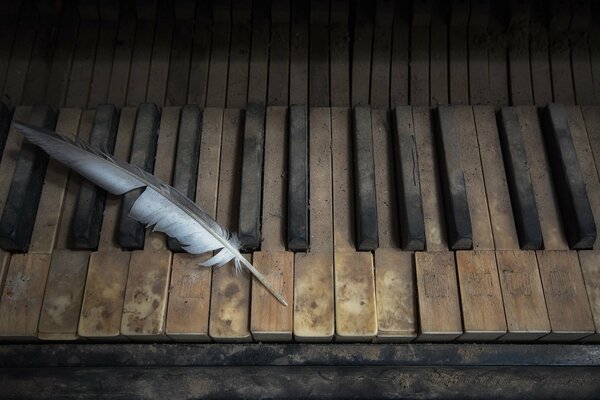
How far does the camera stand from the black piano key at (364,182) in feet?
6.16

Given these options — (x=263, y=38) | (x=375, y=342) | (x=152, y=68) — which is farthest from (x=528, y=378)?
(x=152, y=68)

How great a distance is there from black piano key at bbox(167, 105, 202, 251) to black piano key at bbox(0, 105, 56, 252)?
0.49 m

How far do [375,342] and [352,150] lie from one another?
2.23 feet

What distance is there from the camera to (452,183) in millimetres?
1955

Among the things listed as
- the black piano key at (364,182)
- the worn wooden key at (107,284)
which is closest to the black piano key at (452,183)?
the black piano key at (364,182)

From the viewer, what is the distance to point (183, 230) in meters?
1.86

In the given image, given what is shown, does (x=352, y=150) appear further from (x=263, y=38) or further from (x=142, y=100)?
(x=142, y=100)

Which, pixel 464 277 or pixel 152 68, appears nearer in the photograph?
pixel 464 277

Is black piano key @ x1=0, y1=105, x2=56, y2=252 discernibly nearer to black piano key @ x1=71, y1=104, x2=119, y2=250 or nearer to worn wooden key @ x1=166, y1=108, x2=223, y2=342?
black piano key @ x1=71, y1=104, x2=119, y2=250

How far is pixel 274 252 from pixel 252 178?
0.28 meters

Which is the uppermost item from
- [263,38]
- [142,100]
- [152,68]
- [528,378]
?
[263,38]

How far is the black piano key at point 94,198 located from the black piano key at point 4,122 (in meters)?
0.32

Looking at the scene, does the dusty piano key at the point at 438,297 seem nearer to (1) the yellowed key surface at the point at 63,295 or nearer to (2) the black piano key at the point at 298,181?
(2) the black piano key at the point at 298,181

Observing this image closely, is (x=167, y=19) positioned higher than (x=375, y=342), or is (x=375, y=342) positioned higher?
(x=167, y=19)
